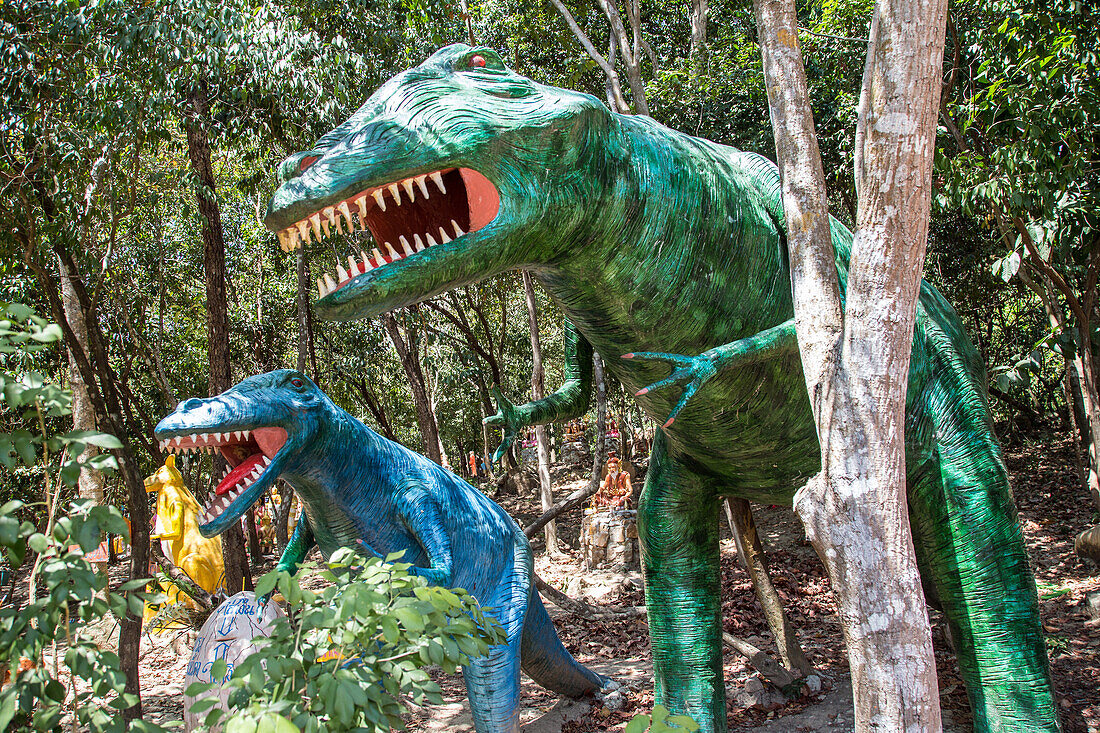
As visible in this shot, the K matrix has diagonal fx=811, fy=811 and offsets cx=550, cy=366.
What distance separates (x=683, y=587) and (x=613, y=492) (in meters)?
8.20

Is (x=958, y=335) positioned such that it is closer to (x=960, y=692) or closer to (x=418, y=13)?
(x=960, y=692)

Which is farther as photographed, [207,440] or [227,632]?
[227,632]

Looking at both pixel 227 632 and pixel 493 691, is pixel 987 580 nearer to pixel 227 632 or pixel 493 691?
pixel 493 691

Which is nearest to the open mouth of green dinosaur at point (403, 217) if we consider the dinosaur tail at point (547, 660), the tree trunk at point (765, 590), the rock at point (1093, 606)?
the dinosaur tail at point (547, 660)

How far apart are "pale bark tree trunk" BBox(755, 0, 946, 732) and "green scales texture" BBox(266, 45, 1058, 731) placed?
1.13 ft

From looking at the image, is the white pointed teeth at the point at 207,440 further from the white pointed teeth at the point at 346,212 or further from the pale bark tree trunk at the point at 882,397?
the pale bark tree trunk at the point at 882,397

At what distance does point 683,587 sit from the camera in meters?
3.04

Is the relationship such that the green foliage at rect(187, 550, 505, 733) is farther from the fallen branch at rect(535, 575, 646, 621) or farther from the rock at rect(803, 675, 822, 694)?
the fallen branch at rect(535, 575, 646, 621)

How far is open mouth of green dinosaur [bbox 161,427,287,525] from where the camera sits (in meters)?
3.21

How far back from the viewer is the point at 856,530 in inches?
73.5

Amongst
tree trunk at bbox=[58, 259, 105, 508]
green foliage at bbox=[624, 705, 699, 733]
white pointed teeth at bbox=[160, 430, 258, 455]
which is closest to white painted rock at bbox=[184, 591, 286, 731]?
white pointed teeth at bbox=[160, 430, 258, 455]

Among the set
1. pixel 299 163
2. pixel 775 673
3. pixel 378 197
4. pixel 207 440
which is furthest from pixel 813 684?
pixel 299 163

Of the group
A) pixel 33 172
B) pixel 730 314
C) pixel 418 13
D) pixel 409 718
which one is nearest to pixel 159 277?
pixel 33 172

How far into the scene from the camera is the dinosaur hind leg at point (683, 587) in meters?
2.99
